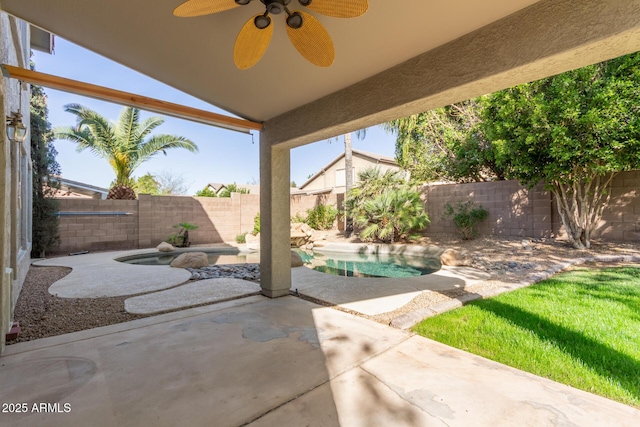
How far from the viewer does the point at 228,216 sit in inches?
528

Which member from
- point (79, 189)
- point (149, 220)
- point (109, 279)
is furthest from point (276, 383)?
point (79, 189)

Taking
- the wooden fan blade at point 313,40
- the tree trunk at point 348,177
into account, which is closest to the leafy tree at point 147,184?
the tree trunk at point 348,177

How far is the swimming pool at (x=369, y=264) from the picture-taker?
7449mm

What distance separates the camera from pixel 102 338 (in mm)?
3135

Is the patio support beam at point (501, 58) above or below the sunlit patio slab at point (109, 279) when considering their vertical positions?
above

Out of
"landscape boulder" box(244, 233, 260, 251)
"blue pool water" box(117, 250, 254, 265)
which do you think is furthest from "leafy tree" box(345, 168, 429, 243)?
"blue pool water" box(117, 250, 254, 265)

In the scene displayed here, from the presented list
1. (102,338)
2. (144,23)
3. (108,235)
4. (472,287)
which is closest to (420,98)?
(144,23)

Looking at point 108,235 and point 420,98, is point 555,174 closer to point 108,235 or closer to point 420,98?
point 420,98

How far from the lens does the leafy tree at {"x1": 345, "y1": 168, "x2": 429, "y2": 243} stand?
1047 centimetres

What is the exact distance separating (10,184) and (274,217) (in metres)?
3.84

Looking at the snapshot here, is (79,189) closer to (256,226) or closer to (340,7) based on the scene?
(256,226)

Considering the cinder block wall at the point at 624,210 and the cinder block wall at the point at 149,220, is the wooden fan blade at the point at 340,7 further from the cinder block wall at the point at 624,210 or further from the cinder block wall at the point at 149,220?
Result: the cinder block wall at the point at 149,220

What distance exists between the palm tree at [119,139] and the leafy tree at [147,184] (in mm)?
11610

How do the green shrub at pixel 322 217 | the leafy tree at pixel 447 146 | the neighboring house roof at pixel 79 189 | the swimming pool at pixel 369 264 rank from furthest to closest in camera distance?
1. the neighboring house roof at pixel 79 189
2. the green shrub at pixel 322 217
3. the leafy tree at pixel 447 146
4. the swimming pool at pixel 369 264
